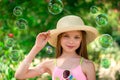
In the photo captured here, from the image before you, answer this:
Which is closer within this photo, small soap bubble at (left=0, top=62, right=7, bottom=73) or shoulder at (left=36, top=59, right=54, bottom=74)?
shoulder at (left=36, top=59, right=54, bottom=74)

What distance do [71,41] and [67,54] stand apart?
14 centimetres

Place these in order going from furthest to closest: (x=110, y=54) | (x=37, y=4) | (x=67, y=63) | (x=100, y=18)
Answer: (x=110, y=54) < (x=37, y=4) < (x=100, y=18) < (x=67, y=63)

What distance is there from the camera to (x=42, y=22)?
24.5ft

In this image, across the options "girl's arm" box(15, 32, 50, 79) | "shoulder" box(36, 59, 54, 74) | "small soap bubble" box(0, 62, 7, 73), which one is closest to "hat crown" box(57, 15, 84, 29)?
"girl's arm" box(15, 32, 50, 79)

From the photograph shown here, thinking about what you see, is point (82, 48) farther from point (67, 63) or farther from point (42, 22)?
point (42, 22)

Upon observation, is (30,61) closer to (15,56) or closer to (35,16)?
(15,56)

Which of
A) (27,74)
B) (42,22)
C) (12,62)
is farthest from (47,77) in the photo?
(27,74)

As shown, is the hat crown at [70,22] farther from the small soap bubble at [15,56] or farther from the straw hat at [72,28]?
the small soap bubble at [15,56]

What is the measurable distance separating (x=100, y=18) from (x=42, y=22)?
227cm

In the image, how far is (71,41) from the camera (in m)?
4.09

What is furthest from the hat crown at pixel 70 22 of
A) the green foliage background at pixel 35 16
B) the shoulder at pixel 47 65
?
the green foliage background at pixel 35 16

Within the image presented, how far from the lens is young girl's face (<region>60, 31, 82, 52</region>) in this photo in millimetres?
4098

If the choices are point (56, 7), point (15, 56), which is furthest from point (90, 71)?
point (56, 7)

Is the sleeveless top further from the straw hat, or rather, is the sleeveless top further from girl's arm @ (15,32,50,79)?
the straw hat
